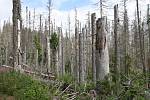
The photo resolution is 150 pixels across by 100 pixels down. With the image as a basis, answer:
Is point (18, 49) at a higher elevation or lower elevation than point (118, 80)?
higher

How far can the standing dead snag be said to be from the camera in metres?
15.5

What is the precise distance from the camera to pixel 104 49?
15.7 meters

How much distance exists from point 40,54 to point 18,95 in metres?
36.6

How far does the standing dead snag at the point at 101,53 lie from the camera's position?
15497 mm

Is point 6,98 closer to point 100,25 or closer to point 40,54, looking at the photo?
point 100,25

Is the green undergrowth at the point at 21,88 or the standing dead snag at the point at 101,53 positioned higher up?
the standing dead snag at the point at 101,53

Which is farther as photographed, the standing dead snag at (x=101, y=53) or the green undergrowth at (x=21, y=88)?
the standing dead snag at (x=101, y=53)

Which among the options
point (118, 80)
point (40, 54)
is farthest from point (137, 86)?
point (40, 54)

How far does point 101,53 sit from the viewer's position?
1563cm

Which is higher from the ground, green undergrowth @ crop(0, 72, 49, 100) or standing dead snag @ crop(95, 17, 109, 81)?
standing dead snag @ crop(95, 17, 109, 81)

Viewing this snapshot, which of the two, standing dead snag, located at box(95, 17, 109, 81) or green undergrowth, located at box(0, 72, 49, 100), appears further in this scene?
standing dead snag, located at box(95, 17, 109, 81)

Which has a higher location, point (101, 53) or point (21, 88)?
point (101, 53)

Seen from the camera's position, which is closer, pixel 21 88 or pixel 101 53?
pixel 21 88

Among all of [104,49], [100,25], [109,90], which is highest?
[100,25]
